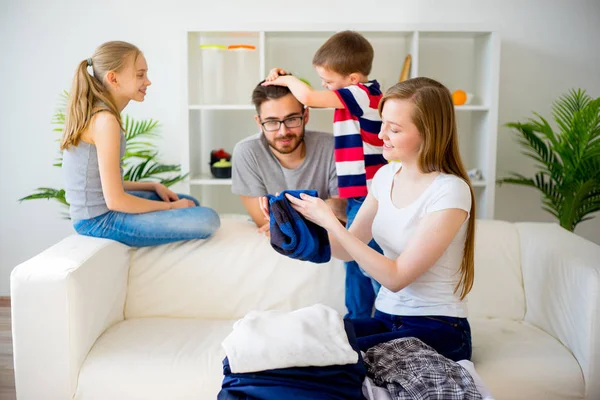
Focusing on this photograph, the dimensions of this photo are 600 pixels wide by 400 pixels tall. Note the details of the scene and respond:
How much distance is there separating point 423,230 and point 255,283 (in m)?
0.85

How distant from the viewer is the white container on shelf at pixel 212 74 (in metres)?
3.51

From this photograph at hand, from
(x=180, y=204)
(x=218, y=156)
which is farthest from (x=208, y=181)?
(x=180, y=204)

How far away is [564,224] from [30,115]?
2967mm

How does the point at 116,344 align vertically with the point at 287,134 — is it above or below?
below

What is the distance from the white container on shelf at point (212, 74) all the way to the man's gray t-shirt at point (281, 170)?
90cm

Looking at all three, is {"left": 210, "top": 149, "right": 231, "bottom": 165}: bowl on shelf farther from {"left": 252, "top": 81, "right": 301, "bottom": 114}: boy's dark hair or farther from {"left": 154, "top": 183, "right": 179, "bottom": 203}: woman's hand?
{"left": 252, "top": 81, "right": 301, "bottom": 114}: boy's dark hair

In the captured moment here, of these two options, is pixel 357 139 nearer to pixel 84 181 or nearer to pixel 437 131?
pixel 437 131

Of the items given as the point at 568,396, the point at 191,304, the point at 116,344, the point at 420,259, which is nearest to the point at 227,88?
the point at 191,304

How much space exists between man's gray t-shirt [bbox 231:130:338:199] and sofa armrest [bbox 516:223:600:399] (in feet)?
2.57

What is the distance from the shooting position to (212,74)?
354 cm

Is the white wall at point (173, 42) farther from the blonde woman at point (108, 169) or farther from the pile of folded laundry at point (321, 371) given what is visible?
the pile of folded laundry at point (321, 371)

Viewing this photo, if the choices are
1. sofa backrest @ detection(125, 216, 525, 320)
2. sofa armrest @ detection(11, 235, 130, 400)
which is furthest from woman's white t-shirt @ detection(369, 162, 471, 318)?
sofa armrest @ detection(11, 235, 130, 400)

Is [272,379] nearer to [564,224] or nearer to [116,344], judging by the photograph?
[116,344]

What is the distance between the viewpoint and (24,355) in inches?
77.5
